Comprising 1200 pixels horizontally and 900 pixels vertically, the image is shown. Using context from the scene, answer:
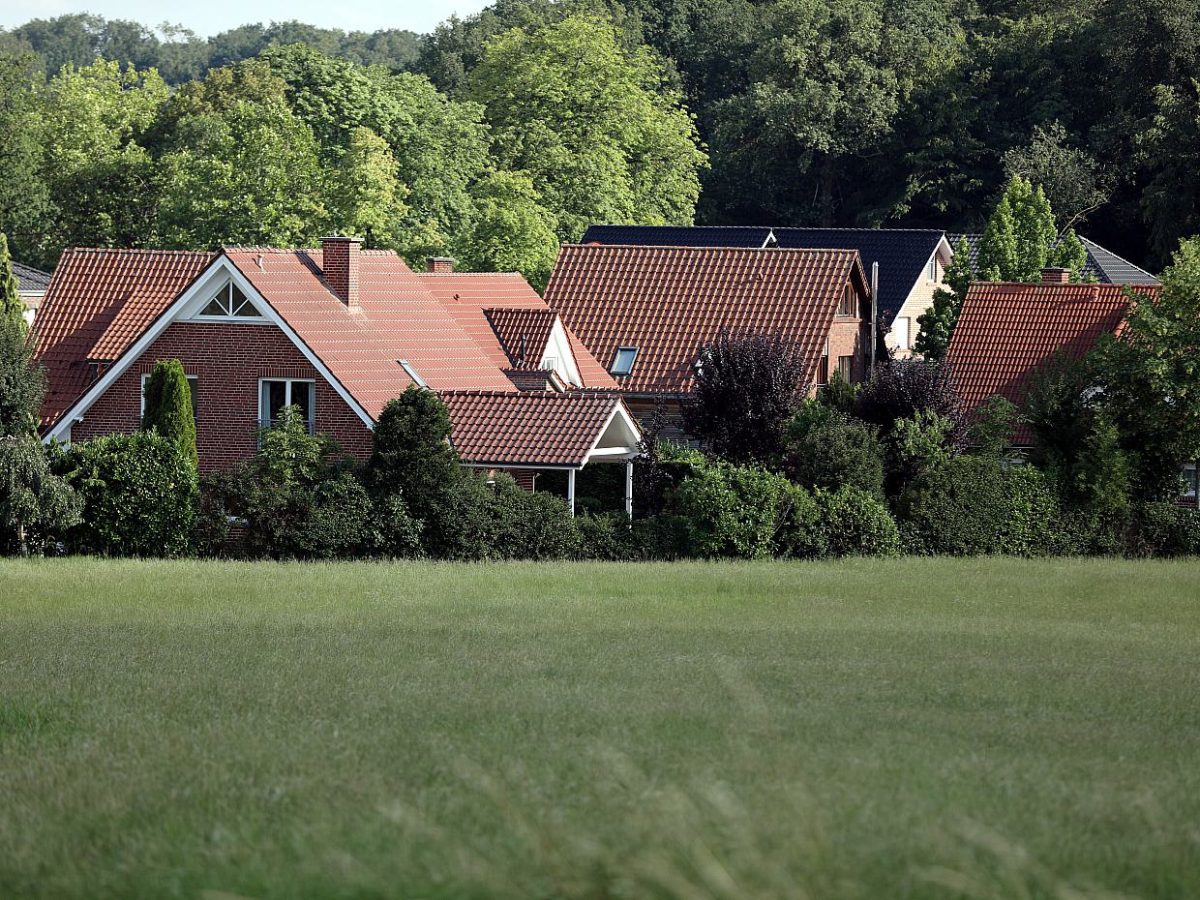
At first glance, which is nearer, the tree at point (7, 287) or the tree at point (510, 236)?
the tree at point (7, 287)

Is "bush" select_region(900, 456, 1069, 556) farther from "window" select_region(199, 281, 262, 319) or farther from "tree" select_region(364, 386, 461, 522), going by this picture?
"window" select_region(199, 281, 262, 319)

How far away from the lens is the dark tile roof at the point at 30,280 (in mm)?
57125

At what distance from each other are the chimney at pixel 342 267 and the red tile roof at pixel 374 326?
8.3 inches

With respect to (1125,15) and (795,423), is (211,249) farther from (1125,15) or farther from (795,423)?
(1125,15)

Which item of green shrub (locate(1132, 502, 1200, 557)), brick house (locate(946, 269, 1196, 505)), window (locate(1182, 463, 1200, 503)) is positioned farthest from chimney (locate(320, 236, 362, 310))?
window (locate(1182, 463, 1200, 503))

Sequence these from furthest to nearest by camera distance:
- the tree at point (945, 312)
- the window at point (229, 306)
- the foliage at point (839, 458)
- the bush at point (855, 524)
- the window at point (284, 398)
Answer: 1. the tree at point (945, 312)
2. the window at point (229, 306)
3. the window at point (284, 398)
4. the foliage at point (839, 458)
5. the bush at point (855, 524)

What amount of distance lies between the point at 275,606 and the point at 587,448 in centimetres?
1125

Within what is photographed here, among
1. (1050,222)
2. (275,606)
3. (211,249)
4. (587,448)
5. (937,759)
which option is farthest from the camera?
(211,249)

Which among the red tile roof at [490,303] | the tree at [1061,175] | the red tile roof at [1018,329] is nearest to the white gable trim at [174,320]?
the red tile roof at [490,303]

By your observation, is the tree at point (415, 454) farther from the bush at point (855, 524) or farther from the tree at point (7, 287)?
the tree at point (7, 287)

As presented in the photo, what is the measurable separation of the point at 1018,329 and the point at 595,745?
34784 millimetres

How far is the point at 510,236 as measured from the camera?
221 ft

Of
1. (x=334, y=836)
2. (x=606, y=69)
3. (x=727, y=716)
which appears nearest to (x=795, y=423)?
(x=727, y=716)

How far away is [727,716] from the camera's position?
14.3m
